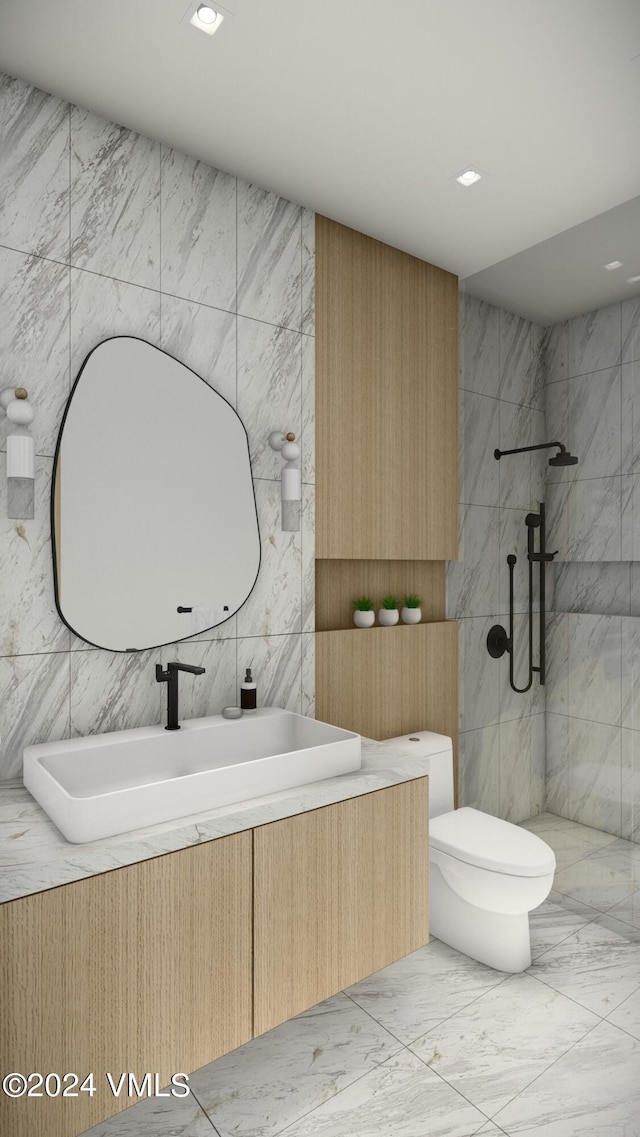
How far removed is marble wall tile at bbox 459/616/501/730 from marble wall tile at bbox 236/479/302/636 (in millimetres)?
720

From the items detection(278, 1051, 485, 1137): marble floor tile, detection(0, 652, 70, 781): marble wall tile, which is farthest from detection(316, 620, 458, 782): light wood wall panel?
detection(278, 1051, 485, 1137): marble floor tile

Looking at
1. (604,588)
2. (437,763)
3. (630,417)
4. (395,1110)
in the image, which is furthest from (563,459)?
(395,1110)

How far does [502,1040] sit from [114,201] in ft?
8.89

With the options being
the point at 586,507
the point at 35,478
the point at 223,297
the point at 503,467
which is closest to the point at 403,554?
the point at 503,467

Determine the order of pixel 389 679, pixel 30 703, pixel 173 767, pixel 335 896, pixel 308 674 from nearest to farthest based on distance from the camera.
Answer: pixel 335 896 < pixel 30 703 < pixel 173 767 < pixel 308 674 < pixel 389 679

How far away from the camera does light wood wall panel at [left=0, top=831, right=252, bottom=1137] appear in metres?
1.16

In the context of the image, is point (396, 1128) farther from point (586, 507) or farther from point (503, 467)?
point (503, 467)

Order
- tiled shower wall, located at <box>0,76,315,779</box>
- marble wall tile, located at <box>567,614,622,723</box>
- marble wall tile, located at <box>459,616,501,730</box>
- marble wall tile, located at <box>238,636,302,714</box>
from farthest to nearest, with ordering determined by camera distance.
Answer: marble wall tile, located at <box>459,616,501,730</box> → marble wall tile, located at <box>238,636,302,714</box> → marble wall tile, located at <box>567,614,622,723</box> → tiled shower wall, located at <box>0,76,315,779</box>

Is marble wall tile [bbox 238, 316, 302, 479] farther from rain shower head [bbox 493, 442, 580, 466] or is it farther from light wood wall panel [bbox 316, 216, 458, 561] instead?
rain shower head [bbox 493, 442, 580, 466]

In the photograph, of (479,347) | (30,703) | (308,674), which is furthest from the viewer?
(479,347)

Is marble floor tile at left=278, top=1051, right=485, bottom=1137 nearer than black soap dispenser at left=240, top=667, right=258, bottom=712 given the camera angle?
Yes

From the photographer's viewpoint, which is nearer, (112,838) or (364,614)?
(112,838)

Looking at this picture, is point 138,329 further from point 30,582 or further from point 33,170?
point 30,582

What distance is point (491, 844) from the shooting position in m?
2.17
